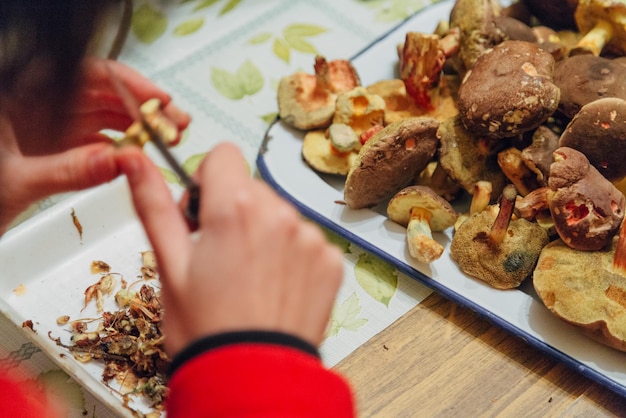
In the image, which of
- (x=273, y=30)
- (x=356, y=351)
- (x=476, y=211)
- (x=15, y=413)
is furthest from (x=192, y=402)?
(x=273, y=30)

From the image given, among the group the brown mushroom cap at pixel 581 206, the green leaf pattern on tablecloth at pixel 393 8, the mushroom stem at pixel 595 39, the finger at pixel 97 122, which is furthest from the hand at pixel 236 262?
the green leaf pattern on tablecloth at pixel 393 8

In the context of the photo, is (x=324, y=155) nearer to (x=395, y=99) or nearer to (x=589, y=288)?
(x=395, y=99)

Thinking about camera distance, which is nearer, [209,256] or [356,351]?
[209,256]

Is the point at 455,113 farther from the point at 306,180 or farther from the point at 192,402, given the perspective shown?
the point at 192,402

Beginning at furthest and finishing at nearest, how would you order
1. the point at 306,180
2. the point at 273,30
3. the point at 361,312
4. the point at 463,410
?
the point at 273,30
the point at 306,180
the point at 361,312
the point at 463,410

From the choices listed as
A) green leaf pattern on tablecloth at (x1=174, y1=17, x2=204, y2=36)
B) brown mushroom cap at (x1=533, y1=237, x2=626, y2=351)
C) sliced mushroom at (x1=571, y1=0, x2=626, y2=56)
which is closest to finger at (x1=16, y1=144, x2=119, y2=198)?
brown mushroom cap at (x1=533, y1=237, x2=626, y2=351)

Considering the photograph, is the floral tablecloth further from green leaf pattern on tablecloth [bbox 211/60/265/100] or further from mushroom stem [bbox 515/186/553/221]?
mushroom stem [bbox 515/186/553/221]

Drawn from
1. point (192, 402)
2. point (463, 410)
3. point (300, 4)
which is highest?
point (192, 402)
